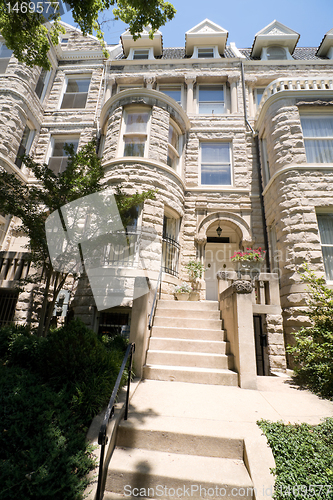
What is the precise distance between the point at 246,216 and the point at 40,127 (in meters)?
10.8

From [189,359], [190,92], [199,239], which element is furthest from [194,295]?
[190,92]

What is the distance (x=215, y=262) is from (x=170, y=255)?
316 centimetres

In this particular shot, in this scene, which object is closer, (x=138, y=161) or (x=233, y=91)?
(x=138, y=161)

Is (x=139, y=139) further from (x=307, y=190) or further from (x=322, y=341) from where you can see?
(x=322, y=341)

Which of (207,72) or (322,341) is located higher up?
(207,72)

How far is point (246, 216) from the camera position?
1042 centimetres

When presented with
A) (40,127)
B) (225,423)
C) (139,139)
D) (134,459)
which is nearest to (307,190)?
(139,139)

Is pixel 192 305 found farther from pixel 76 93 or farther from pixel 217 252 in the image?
pixel 76 93

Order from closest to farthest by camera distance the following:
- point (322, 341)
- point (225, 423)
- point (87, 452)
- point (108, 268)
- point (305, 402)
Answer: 1. point (87, 452)
2. point (225, 423)
3. point (305, 402)
4. point (322, 341)
5. point (108, 268)

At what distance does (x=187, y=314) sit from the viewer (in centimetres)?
609

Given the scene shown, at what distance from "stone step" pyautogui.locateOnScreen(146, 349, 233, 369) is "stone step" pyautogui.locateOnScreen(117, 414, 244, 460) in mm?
1864

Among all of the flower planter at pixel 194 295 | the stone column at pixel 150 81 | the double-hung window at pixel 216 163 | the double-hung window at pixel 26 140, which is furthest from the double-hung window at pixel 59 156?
the flower planter at pixel 194 295

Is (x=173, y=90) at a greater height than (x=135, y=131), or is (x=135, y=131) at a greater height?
(x=173, y=90)

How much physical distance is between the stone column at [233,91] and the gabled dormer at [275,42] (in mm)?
2260
